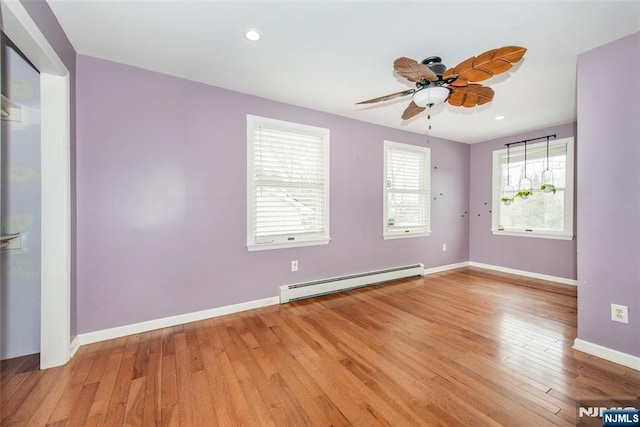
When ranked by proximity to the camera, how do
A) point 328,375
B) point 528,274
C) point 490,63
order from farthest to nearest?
point 528,274
point 328,375
point 490,63

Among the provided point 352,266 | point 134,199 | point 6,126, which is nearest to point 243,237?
point 134,199

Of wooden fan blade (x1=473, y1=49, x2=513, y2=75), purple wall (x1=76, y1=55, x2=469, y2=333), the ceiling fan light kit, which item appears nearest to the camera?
wooden fan blade (x1=473, y1=49, x2=513, y2=75)

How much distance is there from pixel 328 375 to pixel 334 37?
2.50m

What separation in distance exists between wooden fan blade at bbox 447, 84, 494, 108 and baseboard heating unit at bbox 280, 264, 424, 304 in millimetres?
2496

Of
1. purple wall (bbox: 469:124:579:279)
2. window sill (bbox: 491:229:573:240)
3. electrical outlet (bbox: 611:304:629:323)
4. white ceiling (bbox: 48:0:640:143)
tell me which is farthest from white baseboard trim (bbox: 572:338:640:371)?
window sill (bbox: 491:229:573:240)

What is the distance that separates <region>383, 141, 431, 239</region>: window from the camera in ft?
13.8

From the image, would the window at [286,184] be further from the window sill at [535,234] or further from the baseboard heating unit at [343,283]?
the window sill at [535,234]

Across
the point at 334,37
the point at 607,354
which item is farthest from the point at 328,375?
the point at 334,37

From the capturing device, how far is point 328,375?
1.83 metres

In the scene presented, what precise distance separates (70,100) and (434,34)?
288 centimetres

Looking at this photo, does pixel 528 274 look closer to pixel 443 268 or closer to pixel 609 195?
pixel 443 268

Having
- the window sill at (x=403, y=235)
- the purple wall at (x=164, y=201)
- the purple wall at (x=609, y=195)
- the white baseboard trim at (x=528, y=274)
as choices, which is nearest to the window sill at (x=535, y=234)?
the white baseboard trim at (x=528, y=274)

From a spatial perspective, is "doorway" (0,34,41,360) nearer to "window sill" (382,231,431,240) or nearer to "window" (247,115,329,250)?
"window" (247,115,329,250)

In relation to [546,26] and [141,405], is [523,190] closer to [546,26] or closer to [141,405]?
[546,26]
